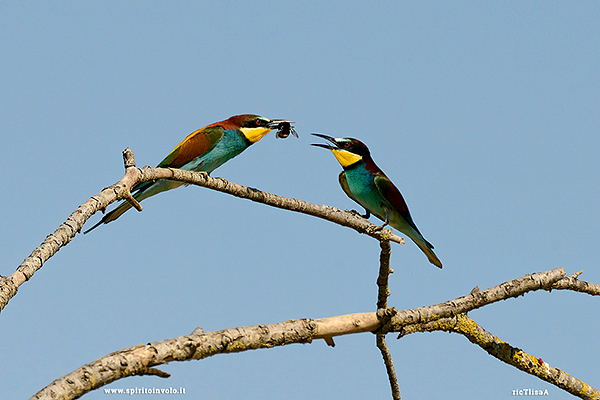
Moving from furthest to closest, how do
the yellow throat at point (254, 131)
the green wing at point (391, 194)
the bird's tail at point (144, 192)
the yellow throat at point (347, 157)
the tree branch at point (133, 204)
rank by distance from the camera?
the yellow throat at point (254, 131) → the yellow throat at point (347, 157) → the green wing at point (391, 194) → the bird's tail at point (144, 192) → the tree branch at point (133, 204)

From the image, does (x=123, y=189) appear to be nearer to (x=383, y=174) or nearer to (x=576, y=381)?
(x=383, y=174)

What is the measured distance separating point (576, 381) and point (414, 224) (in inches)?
65.3

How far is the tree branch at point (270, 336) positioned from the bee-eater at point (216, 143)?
7.37 ft

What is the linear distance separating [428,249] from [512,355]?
1.32 m

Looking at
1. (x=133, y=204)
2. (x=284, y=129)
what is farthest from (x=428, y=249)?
(x=133, y=204)

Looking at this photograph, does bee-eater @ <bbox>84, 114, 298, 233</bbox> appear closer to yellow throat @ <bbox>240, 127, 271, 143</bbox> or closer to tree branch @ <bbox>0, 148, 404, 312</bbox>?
yellow throat @ <bbox>240, 127, 271, 143</bbox>

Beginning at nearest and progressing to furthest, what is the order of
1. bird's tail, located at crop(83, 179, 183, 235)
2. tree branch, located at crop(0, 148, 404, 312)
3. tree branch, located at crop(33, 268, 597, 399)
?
tree branch, located at crop(33, 268, 597, 399) < tree branch, located at crop(0, 148, 404, 312) < bird's tail, located at crop(83, 179, 183, 235)

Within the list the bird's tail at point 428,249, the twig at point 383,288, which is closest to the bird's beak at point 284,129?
the bird's tail at point 428,249

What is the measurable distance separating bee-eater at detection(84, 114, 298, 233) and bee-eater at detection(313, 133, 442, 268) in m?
0.48

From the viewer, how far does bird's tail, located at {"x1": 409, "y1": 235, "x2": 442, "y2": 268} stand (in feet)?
15.0

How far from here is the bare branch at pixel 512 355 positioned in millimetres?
3410

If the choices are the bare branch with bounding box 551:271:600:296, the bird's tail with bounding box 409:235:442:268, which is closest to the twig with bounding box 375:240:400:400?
the bare branch with bounding box 551:271:600:296

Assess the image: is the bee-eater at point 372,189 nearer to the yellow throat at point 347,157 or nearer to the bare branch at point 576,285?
the yellow throat at point 347,157

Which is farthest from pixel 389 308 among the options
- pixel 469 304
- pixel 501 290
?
pixel 501 290
